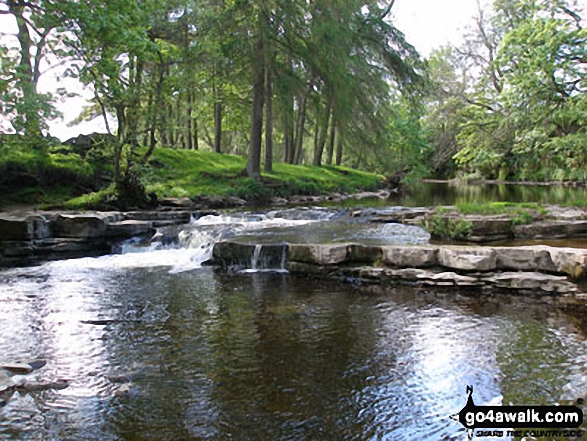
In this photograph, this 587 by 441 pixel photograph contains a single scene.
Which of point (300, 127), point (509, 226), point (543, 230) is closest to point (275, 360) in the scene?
point (509, 226)

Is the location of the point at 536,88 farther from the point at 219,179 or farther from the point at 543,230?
the point at 219,179

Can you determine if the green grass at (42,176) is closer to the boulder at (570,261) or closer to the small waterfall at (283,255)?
the small waterfall at (283,255)

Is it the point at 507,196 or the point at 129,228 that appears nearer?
the point at 129,228

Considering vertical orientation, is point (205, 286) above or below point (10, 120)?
below

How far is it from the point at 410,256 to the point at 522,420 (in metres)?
4.85

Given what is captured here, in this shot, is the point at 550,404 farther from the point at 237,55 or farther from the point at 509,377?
the point at 237,55

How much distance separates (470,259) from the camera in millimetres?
7965

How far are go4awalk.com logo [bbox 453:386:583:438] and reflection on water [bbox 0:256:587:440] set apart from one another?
14 centimetres

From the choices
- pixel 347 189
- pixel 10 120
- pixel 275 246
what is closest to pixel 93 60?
pixel 10 120

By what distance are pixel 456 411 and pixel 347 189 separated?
78.4ft

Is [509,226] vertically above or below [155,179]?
below

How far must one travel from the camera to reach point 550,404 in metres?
3.98

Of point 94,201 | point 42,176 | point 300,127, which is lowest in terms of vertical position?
point 94,201

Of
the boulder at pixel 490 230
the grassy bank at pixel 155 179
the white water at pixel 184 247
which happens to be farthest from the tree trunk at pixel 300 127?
the boulder at pixel 490 230
